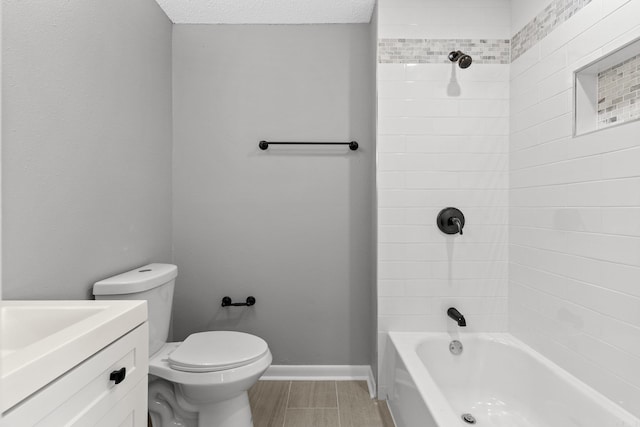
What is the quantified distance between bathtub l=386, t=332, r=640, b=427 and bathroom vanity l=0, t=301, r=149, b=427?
94 centimetres

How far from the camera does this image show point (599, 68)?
1.35 m

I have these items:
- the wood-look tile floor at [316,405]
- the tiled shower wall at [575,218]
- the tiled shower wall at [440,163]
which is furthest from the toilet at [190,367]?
the tiled shower wall at [575,218]

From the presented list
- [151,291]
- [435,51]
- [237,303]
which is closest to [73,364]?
[151,291]

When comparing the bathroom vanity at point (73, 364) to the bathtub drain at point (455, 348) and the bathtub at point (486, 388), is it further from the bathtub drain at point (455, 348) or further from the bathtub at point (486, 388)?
the bathtub drain at point (455, 348)

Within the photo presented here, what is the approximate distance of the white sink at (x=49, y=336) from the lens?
58 cm

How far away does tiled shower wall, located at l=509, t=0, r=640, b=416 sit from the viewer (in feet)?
3.83

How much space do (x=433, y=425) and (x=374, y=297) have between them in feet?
3.07

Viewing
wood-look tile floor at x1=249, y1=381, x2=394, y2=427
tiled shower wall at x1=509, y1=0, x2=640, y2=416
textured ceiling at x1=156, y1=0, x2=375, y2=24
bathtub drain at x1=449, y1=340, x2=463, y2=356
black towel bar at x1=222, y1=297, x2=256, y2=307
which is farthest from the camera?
black towel bar at x1=222, y1=297, x2=256, y2=307

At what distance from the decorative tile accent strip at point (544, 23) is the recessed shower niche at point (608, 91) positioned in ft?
0.90

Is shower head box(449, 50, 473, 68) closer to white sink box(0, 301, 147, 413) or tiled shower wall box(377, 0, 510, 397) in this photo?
tiled shower wall box(377, 0, 510, 397)

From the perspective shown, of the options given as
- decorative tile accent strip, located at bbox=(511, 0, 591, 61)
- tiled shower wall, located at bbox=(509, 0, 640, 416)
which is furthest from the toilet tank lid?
decorative tile accent strip, located at bbox=(511, 0, 591, 61)

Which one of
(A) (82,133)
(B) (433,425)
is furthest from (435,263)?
(A) (82,133)

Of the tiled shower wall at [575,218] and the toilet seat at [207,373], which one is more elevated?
the tiled shower wall at [575,218]

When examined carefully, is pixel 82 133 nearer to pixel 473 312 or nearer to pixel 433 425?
pixel 433 425
